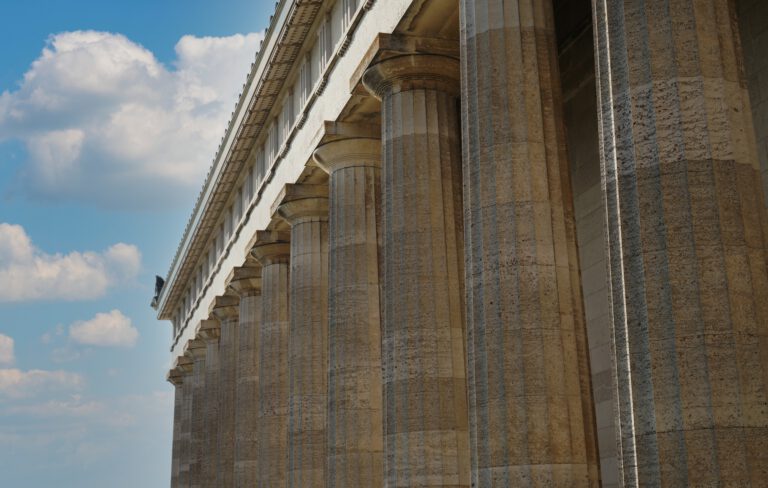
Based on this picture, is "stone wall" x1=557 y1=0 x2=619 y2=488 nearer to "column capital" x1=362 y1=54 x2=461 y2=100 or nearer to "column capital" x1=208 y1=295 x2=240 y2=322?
"column capital" x1=362 y1=54 x2=461 y2=100

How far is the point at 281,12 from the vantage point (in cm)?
6750

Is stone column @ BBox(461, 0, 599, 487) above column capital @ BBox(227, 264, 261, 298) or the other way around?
the other way around

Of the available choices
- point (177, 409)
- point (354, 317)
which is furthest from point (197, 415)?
point (354, 317)

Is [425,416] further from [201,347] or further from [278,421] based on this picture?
[201,347]

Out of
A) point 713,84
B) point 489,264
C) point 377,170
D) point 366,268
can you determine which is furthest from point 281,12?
point 713,84

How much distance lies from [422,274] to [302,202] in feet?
77.9

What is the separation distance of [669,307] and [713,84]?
5.60 meters

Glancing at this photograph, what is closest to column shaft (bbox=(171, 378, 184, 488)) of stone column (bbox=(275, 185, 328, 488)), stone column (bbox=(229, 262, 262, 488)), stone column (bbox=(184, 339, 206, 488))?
stone column (bbox=(184, 339, 206, 488))

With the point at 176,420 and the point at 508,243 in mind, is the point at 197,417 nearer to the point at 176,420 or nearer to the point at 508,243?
the point at 176,420

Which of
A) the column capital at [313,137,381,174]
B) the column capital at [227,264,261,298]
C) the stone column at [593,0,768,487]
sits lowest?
the stone column at [593,0,768,487]

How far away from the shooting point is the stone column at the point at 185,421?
129m

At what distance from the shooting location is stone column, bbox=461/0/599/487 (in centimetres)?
3259

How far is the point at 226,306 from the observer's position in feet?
318

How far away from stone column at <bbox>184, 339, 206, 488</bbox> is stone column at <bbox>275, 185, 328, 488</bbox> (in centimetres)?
4825
